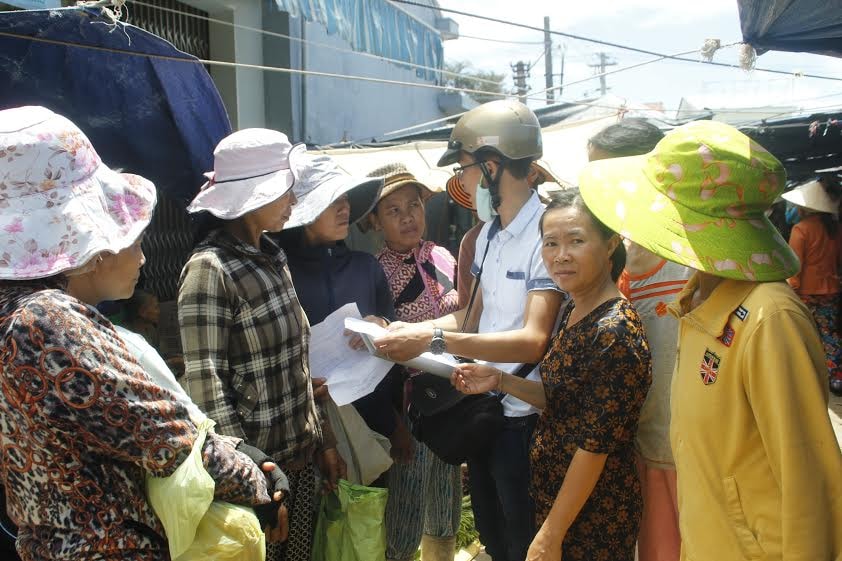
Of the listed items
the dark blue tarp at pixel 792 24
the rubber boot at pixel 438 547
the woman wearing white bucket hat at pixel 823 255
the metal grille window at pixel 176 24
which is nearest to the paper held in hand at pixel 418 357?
the rubber boot at pixel 438 547

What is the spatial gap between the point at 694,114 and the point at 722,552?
386 inches

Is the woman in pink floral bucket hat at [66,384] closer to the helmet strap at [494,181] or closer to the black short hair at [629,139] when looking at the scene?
the helmet strap at [494,181]

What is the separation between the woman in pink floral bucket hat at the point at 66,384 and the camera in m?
1.39

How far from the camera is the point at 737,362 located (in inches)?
Result: 57.0

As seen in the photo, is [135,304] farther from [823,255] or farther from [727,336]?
[823,255]

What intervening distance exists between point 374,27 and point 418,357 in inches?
178

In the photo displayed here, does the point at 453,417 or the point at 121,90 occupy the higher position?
the point at 121,90

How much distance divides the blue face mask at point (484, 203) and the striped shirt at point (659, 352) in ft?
2.31

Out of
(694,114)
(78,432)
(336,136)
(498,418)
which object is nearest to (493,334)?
(498,418)

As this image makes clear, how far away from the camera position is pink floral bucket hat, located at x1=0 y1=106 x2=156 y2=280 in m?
1.45

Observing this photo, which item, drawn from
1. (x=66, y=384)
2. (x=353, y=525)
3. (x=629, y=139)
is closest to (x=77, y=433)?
(x=66, y=384)

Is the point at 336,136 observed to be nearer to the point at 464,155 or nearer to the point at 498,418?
the point at 464,155

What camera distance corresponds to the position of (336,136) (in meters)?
9.27

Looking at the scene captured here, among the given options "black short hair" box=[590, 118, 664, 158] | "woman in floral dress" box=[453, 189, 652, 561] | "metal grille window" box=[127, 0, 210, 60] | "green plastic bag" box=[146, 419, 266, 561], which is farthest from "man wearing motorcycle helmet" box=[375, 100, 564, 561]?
"metal grille window" box=[127, 0, 210, 60]
